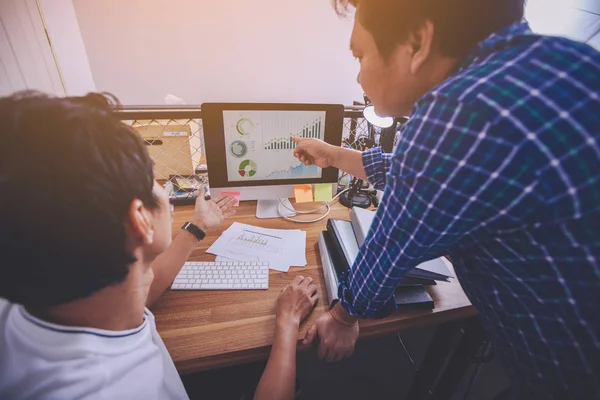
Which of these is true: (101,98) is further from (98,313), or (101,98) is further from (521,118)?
(521,118)

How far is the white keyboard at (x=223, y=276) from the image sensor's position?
2.48ft

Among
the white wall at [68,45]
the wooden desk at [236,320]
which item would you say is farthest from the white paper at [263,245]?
the white wall at [68,45]

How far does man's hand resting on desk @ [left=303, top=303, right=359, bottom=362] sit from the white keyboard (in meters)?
0.19

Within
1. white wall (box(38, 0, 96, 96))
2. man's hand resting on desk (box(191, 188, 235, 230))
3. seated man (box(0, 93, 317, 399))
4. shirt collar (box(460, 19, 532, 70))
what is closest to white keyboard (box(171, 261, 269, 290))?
man's hand resting on desk (box(191, 188, 235, 230))

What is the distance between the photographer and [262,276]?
0.79 metres

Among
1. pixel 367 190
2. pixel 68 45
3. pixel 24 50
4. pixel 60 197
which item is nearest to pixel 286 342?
pixel 60 197

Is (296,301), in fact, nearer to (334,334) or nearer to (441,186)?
(334,334)

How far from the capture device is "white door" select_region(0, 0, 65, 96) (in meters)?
1.05

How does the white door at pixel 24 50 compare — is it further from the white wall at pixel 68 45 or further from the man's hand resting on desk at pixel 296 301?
the man's hand resting on desk at pixel 296 301

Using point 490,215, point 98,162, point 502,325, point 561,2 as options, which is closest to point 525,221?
point 490,215

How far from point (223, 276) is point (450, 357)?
877mm

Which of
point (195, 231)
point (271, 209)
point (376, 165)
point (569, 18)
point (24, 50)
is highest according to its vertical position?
point (569, 18)

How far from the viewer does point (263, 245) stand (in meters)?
0.94

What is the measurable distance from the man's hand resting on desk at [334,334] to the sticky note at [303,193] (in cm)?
57
